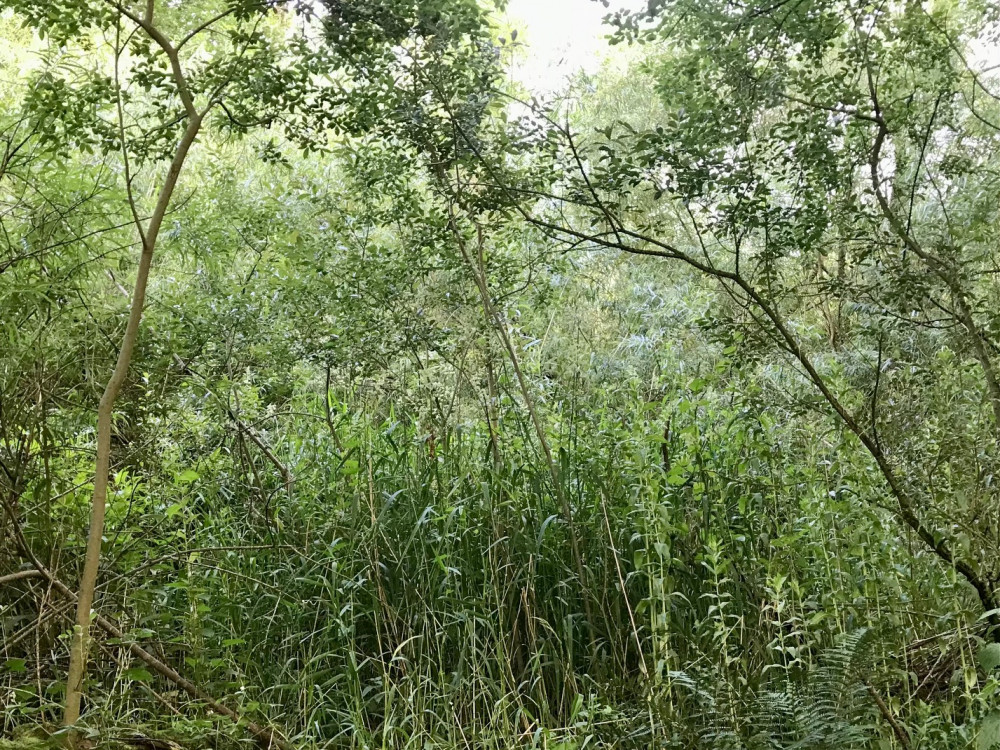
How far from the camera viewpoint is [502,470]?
3.07 m

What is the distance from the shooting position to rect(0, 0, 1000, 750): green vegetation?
213cm

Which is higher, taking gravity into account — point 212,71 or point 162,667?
point 212,71

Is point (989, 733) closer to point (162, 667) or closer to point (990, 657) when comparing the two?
point (990, 657)

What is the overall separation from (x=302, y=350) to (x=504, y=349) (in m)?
0.85

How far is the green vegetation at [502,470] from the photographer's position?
83.7 inches

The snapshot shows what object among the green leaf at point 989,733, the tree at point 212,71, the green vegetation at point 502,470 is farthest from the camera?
the green vegetation at point 502,470

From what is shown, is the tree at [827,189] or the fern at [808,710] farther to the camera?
the tree at [827,189]

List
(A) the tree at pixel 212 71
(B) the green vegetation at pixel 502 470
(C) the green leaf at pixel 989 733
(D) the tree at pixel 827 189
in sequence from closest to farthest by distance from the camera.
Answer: (C) the green leaf at pixel 989 733 → (A) the tree at pixel 212 71 → (B) the green vegetation at pixel 502 470 → (D) the tree at pixel 827 189

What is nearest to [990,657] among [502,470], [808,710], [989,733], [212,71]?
[989,733]

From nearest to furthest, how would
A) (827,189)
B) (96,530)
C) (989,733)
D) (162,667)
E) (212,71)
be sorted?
(989,733), (96,530), (162,667), (212,71), (827,189)

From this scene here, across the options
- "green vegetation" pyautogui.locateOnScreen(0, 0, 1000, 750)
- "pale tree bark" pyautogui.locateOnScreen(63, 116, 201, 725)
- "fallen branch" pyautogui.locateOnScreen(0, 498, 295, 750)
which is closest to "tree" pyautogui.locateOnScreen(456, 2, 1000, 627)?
"green vegetation" pyautogui.locateOnScreen(0, 0, 1000, 750)

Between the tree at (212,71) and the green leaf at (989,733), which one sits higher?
the tree at (212,71)

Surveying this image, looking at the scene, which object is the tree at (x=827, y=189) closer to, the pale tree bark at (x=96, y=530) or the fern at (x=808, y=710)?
the fern at (x=808, y=710)

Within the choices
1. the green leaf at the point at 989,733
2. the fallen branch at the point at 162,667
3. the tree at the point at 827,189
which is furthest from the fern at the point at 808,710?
the fallen branch at the point at 162,667
